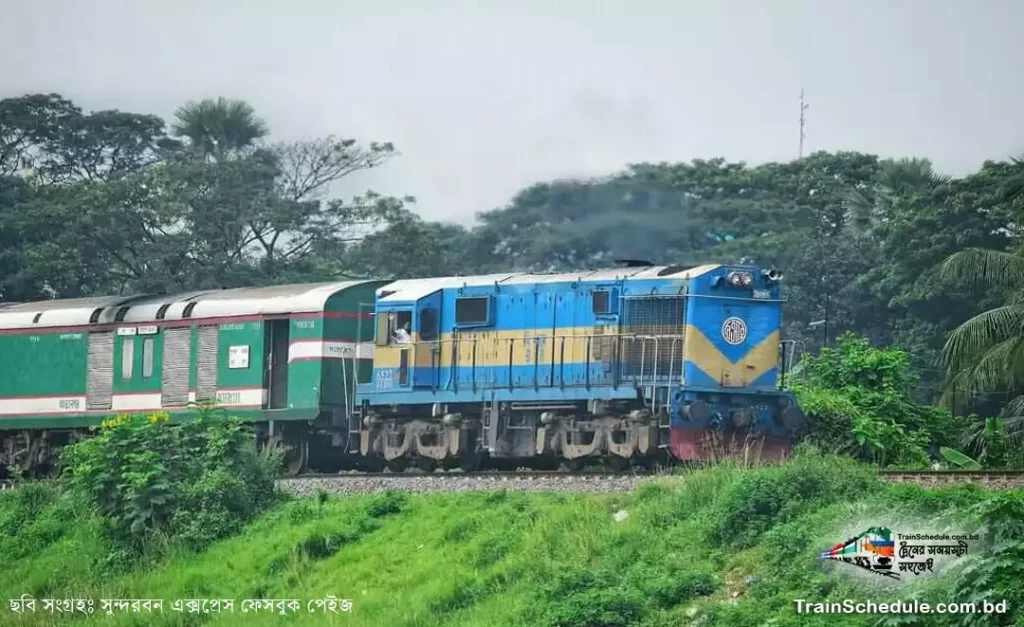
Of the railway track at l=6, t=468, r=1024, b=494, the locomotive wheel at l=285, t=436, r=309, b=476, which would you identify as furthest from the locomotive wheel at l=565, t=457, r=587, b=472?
the locomotive wheel at l=285, t=436, r=309, b=476

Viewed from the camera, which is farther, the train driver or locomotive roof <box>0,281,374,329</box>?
locomotive roof <box>0,281,374,329</box>

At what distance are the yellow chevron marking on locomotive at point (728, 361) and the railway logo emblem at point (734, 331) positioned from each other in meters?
0.26

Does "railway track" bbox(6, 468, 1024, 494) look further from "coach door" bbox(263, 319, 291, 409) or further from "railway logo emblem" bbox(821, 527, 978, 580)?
"railway logo emblem" bbox(821, 527, 978, 580)

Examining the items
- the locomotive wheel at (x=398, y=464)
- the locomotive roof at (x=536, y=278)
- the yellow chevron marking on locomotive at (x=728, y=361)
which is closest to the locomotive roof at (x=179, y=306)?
the locomotive roof at (x=536, y=278)

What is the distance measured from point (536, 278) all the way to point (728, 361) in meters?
3.84

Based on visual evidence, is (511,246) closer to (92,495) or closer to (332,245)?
(332,245)

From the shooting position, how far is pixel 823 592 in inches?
562

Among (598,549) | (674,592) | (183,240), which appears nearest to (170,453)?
(598,549)

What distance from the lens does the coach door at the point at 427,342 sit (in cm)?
2577

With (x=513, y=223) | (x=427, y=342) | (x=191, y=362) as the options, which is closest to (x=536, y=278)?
(x=427, y=342)

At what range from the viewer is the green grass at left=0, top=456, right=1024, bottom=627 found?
14922mm

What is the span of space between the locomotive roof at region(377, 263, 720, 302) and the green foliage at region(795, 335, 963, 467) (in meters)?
3.32

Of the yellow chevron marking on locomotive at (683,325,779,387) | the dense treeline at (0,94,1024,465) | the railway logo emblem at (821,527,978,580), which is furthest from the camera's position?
the dense treeline at (0,94,1024,465)

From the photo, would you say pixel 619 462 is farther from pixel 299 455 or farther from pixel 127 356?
pixel 127 356
